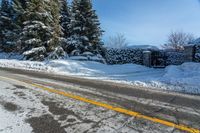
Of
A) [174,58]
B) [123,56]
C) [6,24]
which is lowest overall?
[174,58]

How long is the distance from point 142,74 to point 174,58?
20.0 feet

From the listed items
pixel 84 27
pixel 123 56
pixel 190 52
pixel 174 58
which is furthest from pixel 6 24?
pixel 190 52

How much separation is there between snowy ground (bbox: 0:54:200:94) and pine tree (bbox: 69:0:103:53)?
4295 mm

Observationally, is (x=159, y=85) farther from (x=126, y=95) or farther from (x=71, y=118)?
(x=71, y=118)

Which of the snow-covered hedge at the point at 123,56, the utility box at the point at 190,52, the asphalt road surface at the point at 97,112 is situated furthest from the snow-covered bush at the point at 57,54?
the asphalt road surface at the point at 97,112

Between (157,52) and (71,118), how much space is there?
587 inches

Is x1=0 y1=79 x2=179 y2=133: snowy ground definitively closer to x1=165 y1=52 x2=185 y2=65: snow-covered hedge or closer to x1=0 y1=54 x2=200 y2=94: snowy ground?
x1=0 y1=54 x2=200 y2=94: snowy ground

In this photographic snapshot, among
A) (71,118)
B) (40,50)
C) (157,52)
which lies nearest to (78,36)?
(40,50)

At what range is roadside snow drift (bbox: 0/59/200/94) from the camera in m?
7.51

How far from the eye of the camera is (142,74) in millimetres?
11938

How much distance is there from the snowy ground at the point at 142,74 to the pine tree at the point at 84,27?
14.1ft

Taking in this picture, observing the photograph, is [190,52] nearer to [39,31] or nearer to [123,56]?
[123,56]

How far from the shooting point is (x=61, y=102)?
456cm

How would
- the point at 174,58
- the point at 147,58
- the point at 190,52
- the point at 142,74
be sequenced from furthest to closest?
the point at 147,58 → the point at 174,58 → the point at 190,52 → the point at 142,74
